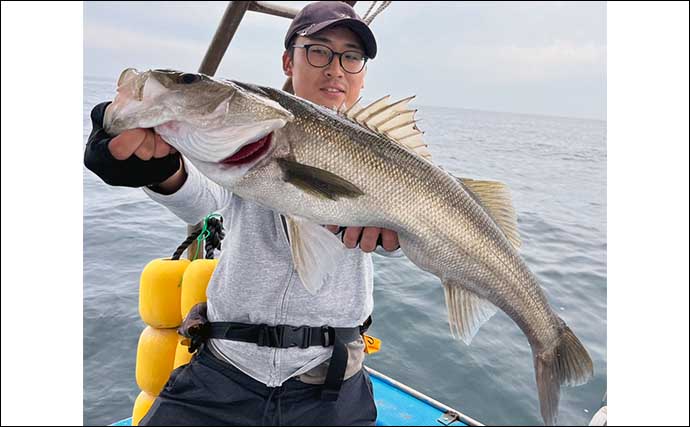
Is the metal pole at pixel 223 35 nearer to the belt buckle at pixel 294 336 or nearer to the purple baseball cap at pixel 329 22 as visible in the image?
the purple baseball cap at pixel 329 22

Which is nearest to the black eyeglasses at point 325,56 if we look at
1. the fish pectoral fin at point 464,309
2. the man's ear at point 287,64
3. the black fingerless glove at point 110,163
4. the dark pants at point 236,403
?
the man's ear at point 287,64

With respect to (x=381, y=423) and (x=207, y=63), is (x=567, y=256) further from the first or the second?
(x=207, y=63)

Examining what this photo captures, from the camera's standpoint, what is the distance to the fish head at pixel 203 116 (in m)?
1.32

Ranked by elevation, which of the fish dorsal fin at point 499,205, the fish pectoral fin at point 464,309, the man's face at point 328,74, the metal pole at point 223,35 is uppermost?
the metal pole at point 223,35

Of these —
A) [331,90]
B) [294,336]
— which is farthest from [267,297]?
[331,90]

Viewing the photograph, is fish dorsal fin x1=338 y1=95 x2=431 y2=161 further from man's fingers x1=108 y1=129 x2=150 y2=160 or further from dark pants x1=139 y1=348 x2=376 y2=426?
dark pants x1=139 y1=348 x2=376 y2=426

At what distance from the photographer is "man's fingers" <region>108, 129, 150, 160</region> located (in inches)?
53.2

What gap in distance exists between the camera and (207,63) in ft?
9.64

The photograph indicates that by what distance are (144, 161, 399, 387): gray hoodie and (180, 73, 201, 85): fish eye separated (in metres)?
0.62

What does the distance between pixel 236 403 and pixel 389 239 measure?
0.92 metres

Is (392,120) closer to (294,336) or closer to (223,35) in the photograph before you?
(294,336)

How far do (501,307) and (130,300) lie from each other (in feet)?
15.3

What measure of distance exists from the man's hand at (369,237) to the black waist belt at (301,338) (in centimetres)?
49
